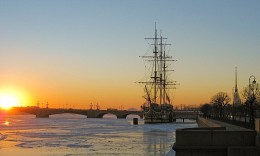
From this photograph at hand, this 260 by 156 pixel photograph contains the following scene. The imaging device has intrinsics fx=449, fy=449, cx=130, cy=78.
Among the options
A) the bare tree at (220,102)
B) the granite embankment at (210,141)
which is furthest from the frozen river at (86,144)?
the bare tree at (220,102)

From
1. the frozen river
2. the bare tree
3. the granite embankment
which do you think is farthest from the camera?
the bare tree

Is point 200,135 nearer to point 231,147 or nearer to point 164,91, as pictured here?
point 231,147

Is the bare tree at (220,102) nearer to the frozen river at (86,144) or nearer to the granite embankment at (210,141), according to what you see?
the frozen river at (86,144)

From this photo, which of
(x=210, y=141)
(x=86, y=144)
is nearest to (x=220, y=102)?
(x=86, y=144)

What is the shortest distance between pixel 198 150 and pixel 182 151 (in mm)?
871

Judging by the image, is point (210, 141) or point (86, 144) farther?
point (86, 144)

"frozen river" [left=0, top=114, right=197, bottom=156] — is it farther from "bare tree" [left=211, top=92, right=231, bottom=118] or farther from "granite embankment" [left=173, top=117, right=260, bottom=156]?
"bare tree" [left=211, top=92, right=231, bottom=118]

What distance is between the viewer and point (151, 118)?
157625 millimetres

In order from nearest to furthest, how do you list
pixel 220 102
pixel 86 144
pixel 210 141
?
pixel 210 141 < pixel 86 144 < pixel 220 102

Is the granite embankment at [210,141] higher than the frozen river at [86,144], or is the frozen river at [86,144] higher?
the granite embankment at [210,141]

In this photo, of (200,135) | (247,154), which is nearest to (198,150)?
(200,135)

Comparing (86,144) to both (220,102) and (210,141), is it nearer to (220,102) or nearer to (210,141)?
(210,141)

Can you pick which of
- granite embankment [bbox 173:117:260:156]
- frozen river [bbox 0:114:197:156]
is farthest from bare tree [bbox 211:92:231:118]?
granite embankment [bbox 173:117:260:156]

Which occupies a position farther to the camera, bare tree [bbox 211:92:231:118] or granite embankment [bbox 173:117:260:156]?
bare tree [bbox 211:92:231:118]
